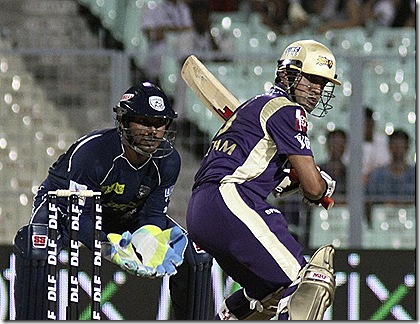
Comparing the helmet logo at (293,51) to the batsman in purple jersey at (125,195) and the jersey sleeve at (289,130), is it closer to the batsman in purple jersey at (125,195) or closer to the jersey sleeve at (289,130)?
the jersey sleeve at (289,130)

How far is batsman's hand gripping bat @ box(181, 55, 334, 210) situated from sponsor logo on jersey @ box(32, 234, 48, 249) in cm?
131

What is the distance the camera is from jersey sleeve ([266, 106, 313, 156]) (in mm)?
5809

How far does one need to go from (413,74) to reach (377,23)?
7.31 feet

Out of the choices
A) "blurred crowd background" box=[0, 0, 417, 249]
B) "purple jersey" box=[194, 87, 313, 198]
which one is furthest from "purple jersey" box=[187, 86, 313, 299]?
"blurred crowd background" box=[0, 0, 417, 249]

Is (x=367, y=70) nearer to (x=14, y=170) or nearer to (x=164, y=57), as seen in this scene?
(x=164, y=57)

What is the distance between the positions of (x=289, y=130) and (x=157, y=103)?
0.84 meters

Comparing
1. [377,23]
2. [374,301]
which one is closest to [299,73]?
[374,301]

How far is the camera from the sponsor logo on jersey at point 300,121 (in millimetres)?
5844

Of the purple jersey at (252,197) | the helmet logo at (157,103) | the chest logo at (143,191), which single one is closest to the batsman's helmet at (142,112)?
the helmet logo at (157,103)

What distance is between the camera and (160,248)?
636 cm

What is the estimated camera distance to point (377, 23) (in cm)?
1122

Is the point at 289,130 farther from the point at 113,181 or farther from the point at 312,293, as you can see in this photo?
the point at 113,181

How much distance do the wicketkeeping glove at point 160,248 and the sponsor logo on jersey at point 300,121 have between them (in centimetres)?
101

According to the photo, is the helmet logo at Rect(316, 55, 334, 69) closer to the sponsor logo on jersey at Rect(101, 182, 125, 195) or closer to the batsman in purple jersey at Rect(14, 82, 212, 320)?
the batsman in purple jersey at Rect(14, 82, 212, 320)
